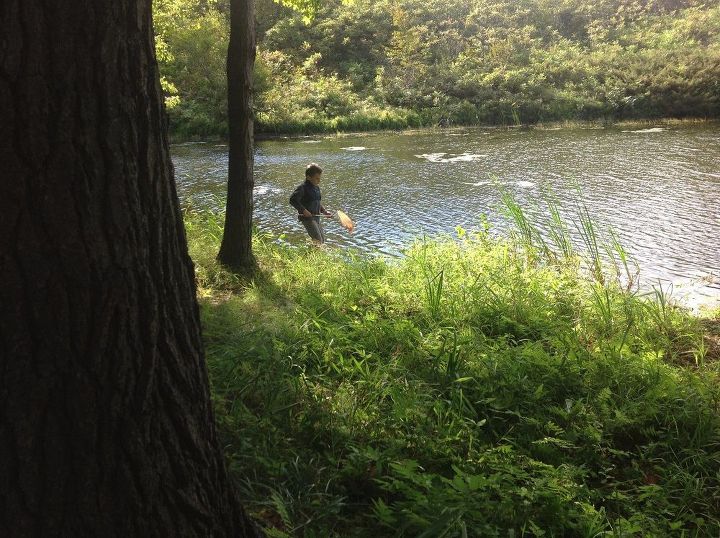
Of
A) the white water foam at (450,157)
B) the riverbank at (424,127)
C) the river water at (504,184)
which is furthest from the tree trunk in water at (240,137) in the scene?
the riverbank at (424,127)

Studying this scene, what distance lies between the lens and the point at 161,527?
1.52m

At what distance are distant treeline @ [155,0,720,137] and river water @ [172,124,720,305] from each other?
3.27m

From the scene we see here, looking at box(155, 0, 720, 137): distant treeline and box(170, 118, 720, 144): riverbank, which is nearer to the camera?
box(170, 118, 720, 144): riverbank

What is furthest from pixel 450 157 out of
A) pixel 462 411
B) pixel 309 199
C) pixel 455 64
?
pixel 462 411

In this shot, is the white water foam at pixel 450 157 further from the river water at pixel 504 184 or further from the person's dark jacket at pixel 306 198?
the person's dark jacket at pixel 306 198

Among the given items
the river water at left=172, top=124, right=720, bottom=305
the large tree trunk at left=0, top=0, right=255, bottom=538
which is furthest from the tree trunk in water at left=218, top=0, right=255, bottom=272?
the large tree trunk at left=0, top=0, right=255, bottom=538

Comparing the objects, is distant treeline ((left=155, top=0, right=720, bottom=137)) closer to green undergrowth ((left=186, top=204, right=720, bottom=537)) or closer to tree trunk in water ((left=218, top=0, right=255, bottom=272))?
tree trunk in water ((left=218, top=0, right=255, bottom=272))

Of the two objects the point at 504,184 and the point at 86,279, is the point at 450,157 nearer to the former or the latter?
the point at 504,184

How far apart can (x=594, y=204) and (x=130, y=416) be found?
11.9 metres

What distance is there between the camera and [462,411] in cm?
315

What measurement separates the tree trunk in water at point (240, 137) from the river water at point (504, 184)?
5.07 ft

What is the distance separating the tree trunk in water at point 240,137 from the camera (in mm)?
5488

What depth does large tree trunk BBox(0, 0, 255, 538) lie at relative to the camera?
1261 millimetres

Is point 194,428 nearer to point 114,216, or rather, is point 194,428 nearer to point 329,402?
point 114,216
